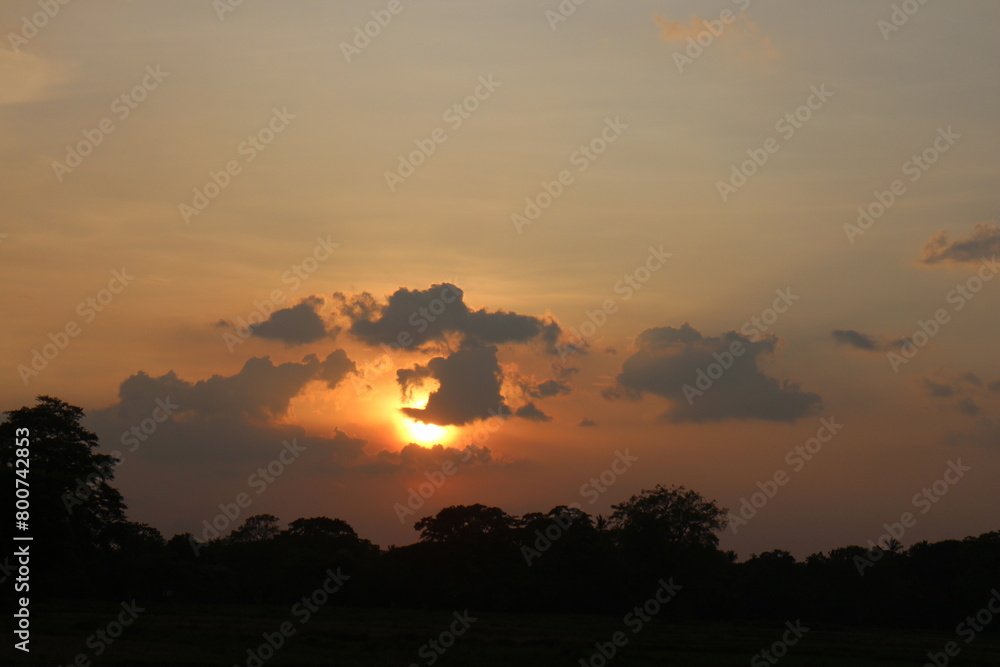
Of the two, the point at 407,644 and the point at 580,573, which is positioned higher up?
the point at 580,573

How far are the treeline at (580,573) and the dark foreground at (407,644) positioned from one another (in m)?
18.3

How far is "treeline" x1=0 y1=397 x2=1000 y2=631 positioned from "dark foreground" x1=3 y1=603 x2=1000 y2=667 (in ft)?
60.0

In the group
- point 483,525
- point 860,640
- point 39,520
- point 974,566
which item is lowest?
point 860,640

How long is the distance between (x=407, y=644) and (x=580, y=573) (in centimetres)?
5606

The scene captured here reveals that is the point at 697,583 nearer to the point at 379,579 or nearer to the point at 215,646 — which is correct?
the point at 379,579

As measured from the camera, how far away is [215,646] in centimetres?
4153

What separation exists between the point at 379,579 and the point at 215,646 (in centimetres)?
5963

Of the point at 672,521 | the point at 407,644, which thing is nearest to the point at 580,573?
the point at 672,521

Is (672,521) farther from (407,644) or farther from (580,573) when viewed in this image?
(407,644)

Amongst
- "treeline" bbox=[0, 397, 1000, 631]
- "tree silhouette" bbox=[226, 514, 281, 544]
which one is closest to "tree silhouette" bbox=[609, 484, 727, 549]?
"treeline" bbox=[0, 397, 1000, 631]

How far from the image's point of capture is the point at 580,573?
3907 inches

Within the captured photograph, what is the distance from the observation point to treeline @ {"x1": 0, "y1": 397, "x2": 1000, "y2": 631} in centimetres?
9056

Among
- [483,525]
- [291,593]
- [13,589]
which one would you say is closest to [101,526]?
[13,589]

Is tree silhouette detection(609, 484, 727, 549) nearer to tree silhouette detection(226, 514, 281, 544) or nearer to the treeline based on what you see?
the treeline
